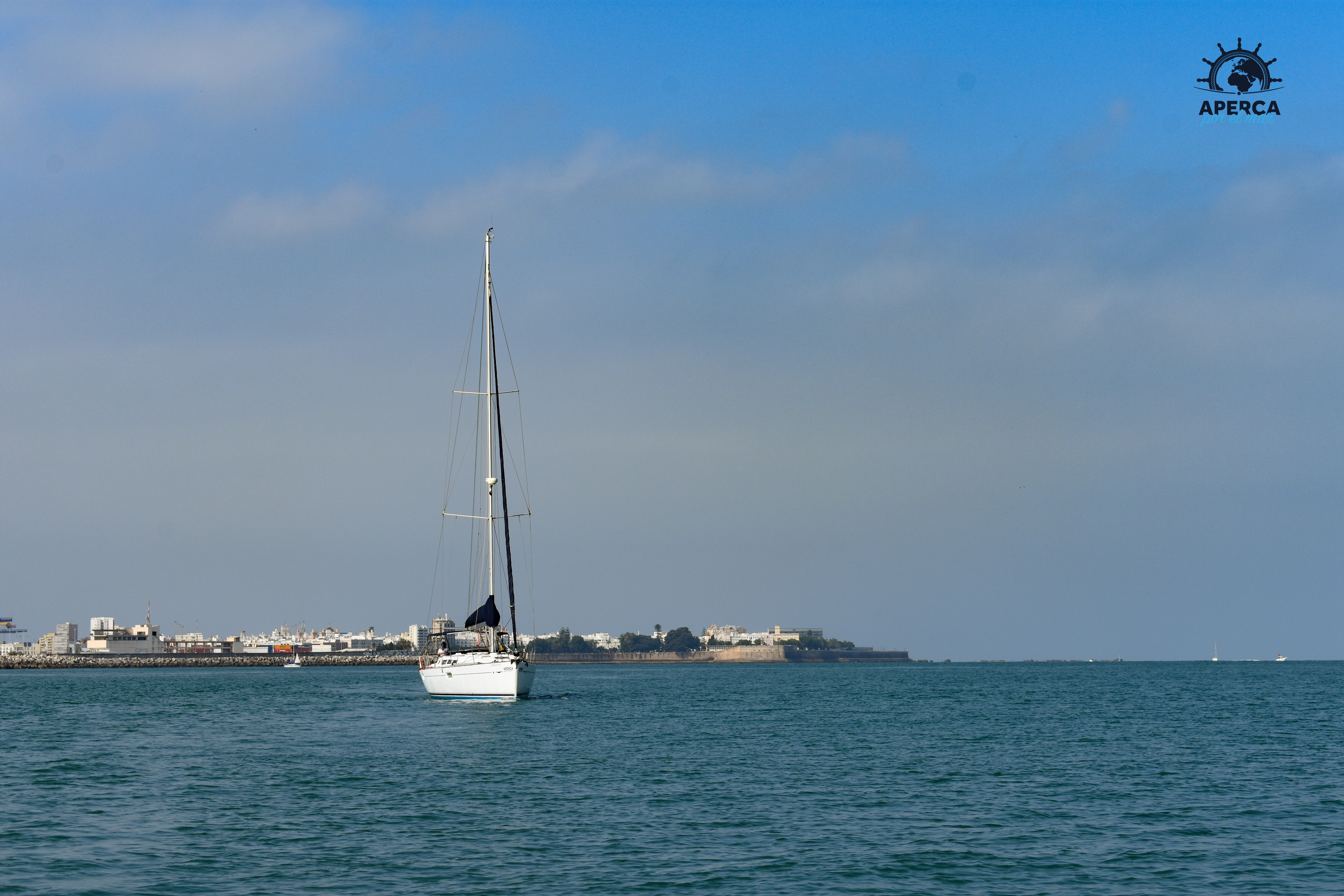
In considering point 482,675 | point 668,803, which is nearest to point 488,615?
point 482,675

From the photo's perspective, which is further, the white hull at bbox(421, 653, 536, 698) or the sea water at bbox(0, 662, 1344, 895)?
the white hull at bbox(421, 653, 536, 698)

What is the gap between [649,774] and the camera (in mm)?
34375

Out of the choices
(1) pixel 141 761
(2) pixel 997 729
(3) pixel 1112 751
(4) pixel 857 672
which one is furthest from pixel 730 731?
(4) pixel 857 672

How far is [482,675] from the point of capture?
58906mm

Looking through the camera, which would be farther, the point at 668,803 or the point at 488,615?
the point at 488,615

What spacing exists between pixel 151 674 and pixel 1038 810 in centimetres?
17469

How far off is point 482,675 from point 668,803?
1250 inches

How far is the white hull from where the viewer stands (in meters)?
58.7

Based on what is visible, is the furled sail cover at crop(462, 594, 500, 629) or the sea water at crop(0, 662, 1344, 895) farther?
the furled sail cover at crop(462, 594, 500, 629)

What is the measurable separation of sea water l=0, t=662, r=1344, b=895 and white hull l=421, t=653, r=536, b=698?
920mm

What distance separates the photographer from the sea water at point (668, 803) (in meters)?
20.7

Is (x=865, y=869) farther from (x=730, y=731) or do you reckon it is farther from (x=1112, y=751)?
(x=730, y=731)

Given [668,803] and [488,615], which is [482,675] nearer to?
[488,615]

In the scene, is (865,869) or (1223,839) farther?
(1223,839)
